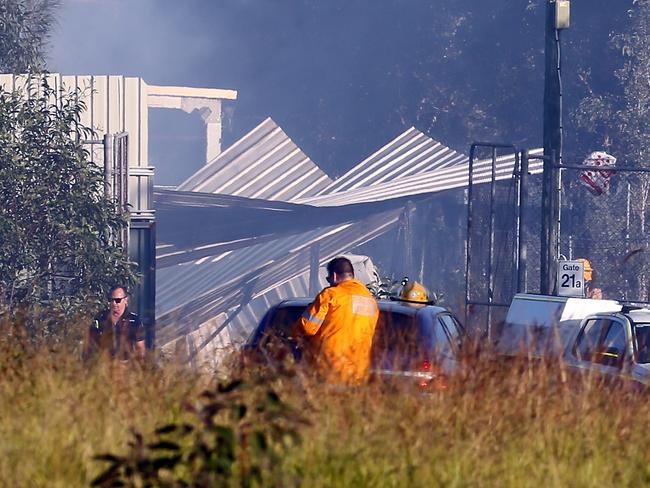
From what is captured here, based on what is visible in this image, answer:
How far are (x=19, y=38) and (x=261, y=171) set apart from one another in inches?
223

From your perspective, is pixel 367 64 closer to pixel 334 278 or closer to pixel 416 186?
pixel 416 186

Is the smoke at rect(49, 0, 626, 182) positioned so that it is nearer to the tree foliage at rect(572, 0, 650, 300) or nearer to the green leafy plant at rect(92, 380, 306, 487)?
the tree foliage at rect(572, 0, 650, 300)

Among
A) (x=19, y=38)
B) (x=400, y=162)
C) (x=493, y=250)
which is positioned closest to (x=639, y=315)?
(x=493, y=250)

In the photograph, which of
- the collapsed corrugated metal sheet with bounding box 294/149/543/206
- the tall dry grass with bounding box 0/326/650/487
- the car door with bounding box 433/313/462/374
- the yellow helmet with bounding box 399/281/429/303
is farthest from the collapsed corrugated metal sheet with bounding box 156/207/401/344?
the tall dry grass with bounding box 0/326/650/487

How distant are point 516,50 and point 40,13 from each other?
26659mm

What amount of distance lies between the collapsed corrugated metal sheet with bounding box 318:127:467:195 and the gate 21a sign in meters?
14.7

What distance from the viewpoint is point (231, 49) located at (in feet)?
257

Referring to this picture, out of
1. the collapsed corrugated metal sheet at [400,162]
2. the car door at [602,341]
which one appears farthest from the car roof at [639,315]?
the collapsed corrugated metal sheet at [400,162]

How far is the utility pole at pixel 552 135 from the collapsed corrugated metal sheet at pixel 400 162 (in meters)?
13.2

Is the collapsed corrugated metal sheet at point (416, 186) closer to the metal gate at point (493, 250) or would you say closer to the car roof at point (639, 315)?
the metal gate at point (493, 250)

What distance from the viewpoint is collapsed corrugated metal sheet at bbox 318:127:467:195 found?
31547 millimetres

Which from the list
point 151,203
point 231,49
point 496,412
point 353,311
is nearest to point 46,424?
point 496,412

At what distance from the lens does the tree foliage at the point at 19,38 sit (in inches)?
1017

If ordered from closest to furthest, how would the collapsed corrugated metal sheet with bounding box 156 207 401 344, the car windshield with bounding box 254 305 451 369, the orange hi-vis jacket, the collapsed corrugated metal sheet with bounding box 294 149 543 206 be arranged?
the orange hi-vis jacket, the car windshield with bounding box 254 305 451 369, the collapsed corrugated metal sheet with bounding box 294 149 543 206, the collapsed corrugated metal sheet with bounding box 156 207 401 344
